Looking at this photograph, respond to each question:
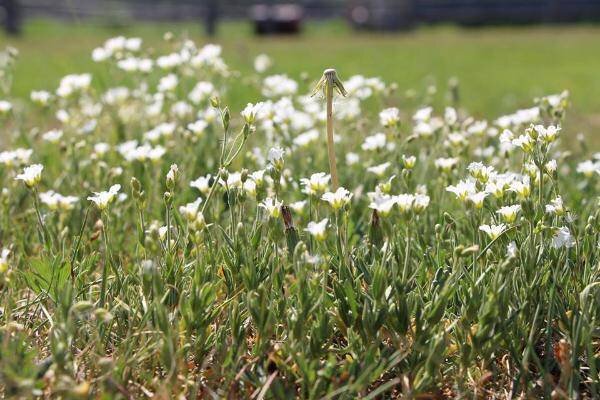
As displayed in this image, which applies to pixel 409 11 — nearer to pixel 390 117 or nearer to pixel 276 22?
pixel 276 22

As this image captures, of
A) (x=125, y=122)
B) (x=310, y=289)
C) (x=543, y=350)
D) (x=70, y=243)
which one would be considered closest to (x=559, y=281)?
(x=543, y=350)

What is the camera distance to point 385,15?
73.5ft

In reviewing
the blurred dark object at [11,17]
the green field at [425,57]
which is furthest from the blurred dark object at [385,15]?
the blurred dark object at [11,17]

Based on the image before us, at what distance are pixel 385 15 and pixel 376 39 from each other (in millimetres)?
3561

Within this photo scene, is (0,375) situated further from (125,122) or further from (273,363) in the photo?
(125,122)

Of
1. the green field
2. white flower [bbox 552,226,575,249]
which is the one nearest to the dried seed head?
white flower [bbox 552,226,575,249]

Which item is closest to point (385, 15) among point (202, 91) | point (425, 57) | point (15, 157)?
point (425, 57)

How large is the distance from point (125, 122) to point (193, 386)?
8.64 feet

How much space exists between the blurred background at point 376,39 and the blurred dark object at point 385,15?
0.08 feet

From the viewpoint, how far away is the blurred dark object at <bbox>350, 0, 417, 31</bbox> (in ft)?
73.4

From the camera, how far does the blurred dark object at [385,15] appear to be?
22375mm

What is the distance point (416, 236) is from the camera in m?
2.73

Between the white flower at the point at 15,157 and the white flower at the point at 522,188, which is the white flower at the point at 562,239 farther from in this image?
the white flower at the point at 15,157

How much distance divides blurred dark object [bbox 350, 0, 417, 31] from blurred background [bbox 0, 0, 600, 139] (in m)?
0.03
